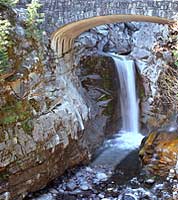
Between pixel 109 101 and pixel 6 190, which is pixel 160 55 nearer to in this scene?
pixel 109 101

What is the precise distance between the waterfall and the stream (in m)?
0.45

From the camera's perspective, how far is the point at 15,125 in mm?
8758

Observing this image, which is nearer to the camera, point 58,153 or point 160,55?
point 58,153

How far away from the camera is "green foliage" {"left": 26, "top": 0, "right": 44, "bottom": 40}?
906 centimetres

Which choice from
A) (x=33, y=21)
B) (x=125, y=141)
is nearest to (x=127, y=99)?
(x=125, y=141)

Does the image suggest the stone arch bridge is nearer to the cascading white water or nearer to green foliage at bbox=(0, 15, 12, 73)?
green foliage at bbox=(0, 15, 12, 73)

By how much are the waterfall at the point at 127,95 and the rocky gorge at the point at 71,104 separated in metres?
0.19

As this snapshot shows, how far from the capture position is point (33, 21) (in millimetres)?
9336

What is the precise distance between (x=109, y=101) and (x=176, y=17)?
16.2 feet

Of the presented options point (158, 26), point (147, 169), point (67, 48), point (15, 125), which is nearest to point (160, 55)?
point (158, 26)

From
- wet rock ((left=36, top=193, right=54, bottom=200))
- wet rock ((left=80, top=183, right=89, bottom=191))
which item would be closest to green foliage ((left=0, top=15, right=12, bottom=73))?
wet rock ((left=36, top=193, right=54, bottom=200))

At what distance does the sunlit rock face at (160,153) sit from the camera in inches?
412

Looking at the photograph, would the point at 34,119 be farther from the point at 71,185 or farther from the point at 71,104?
the point at 71,185

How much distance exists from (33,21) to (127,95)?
5.63 meters
